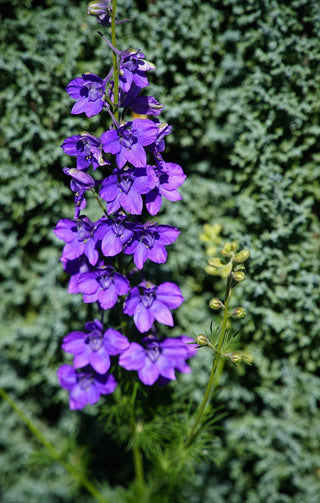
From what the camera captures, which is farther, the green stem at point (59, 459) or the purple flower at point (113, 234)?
the green stem at point (59, 459)

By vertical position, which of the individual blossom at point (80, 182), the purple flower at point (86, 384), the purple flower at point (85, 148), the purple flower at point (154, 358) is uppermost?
the purple flower at point (85, 148)

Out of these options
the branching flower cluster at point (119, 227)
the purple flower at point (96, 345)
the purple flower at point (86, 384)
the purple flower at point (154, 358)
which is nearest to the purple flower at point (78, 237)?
the branching flower cluster at point (119, 227)

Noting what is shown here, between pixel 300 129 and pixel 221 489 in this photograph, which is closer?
pixel 300 129

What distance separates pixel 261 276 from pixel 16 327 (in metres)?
1.22

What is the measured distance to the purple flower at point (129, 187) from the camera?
1.06 metres

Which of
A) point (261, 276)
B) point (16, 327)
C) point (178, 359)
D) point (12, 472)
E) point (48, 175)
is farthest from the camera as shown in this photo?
point (12, 472)

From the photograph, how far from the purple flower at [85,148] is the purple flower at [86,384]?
2.41 feet

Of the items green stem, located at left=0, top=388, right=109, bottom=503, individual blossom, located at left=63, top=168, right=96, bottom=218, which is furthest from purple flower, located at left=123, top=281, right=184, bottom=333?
green stem, located at left=0, top=388, right=109, bottom=503

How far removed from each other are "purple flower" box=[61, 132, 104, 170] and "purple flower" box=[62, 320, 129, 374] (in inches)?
20.4

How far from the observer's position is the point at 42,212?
1.81 metres

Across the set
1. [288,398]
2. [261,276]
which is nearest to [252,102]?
[261,276]

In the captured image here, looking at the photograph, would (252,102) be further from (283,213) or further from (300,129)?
(283,213)

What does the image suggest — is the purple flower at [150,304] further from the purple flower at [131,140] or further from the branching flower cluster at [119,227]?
the purple flower at [131,140]

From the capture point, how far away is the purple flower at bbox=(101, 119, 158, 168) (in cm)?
103
